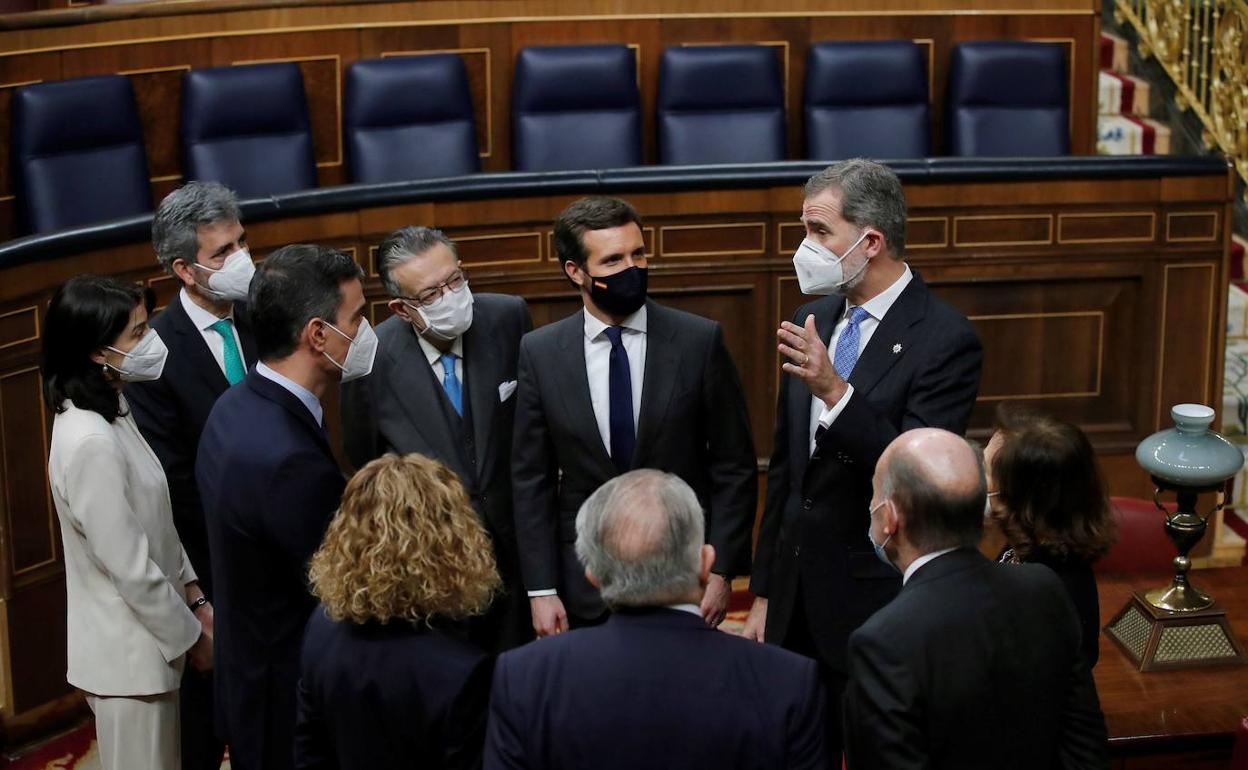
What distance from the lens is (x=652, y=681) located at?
6.36 feet

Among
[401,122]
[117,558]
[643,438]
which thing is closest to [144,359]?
[117,558]

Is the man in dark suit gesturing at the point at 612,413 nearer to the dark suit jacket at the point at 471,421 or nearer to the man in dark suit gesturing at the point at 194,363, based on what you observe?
the dark suit jacket at the point at 471,421

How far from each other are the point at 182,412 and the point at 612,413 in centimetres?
90

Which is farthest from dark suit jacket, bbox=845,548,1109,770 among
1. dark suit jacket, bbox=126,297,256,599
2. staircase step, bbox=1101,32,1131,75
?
staircase step, bbox=1101,32,1131,75

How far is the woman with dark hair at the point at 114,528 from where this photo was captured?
2.74 metres

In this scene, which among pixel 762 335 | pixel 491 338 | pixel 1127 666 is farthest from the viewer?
pixel 762 335

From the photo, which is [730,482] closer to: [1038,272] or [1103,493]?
[1103,493]

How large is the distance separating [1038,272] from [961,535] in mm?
2716

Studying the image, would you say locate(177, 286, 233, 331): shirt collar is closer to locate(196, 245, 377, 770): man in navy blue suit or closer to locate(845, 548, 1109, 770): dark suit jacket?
locate(196, 245, 377, 770): man in navy blue suit

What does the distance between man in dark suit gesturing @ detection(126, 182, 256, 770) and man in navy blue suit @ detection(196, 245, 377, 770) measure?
403mm

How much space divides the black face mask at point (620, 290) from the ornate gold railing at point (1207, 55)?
3.58 metres

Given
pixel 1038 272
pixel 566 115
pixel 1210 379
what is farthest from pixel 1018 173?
pixel 566 115

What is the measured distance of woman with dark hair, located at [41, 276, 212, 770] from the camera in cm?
274

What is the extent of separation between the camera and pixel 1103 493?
253cm
